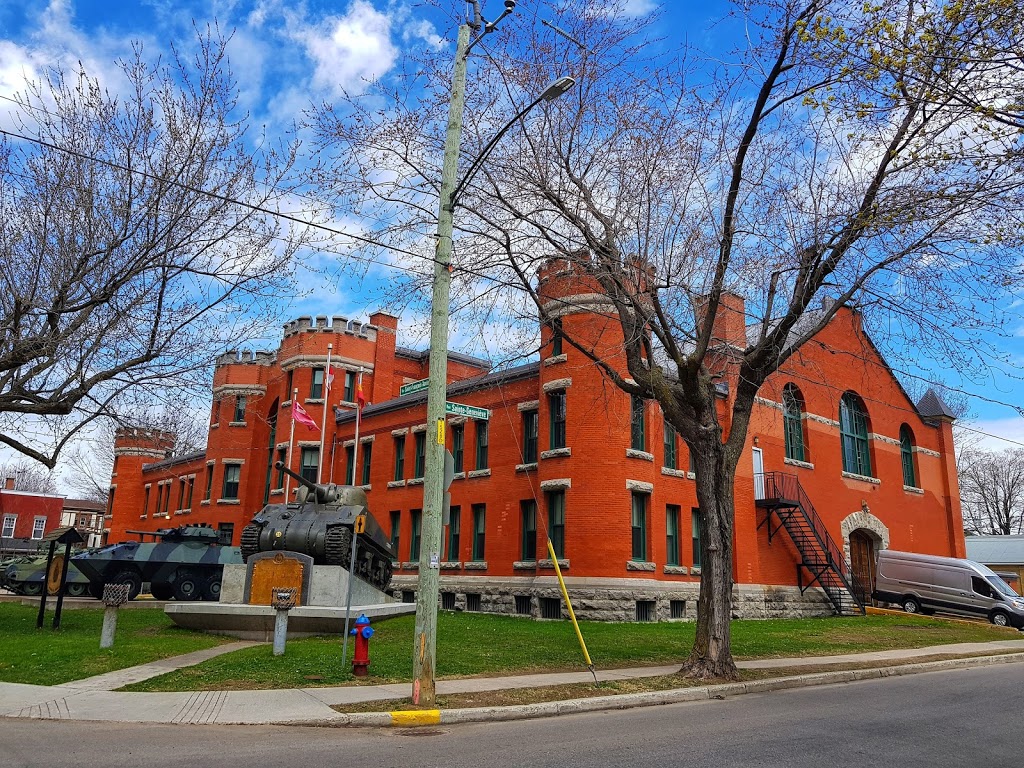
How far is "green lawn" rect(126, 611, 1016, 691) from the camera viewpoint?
38.4ft

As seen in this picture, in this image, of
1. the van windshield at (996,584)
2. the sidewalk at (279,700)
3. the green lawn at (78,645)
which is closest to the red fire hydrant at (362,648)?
the sidewalk at (279,700)

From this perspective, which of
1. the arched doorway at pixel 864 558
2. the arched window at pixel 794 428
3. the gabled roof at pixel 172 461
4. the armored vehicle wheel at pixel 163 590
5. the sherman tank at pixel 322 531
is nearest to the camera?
the sherman tank at pixel 322 531

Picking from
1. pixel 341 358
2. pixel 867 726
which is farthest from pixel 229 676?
pixel 341 358

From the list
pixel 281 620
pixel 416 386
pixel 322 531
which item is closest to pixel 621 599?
pixel 322 531

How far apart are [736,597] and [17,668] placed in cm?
2134

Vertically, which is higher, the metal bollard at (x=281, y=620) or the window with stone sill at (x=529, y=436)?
the window with stone sill at (x=529, y=436)

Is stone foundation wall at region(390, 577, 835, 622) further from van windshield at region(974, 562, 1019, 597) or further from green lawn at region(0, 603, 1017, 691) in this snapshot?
van windshield at region(974, 562, 1019, 597)

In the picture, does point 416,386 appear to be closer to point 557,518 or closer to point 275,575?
point 275,575

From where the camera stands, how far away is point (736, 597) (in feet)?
88.0

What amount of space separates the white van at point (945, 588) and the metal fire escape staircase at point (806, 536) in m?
1.54

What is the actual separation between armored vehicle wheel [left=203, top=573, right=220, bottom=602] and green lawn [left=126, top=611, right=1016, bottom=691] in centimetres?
802

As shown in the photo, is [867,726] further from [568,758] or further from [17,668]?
[17,668]

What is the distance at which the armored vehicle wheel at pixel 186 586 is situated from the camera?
26781mm

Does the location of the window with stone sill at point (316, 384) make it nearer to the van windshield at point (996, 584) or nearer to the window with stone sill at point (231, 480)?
the window with stone sill at point (231, 480)
